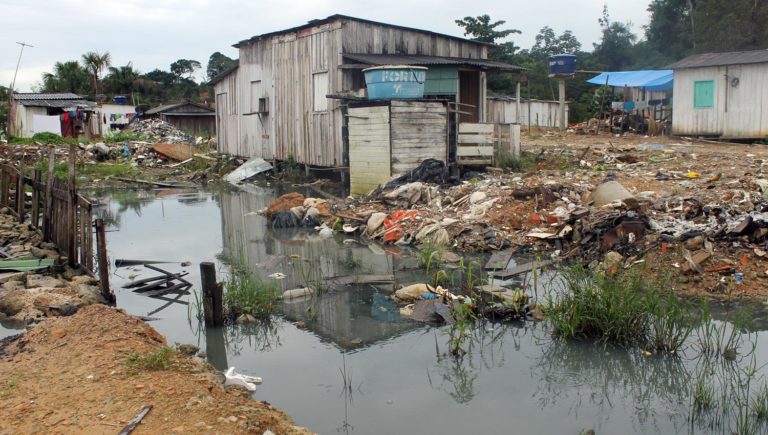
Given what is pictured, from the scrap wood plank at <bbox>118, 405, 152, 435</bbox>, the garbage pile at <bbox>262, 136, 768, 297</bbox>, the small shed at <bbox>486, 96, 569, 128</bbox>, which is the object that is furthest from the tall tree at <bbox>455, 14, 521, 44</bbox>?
the scrap wood plank at <bbox>118, 405, 152, 435</bbox>

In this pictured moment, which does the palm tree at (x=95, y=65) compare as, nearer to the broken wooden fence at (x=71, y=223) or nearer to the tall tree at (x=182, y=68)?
the tall tree at (x=182, y=68)

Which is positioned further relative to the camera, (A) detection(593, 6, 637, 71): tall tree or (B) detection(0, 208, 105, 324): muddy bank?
(A) detection(593, 6, 637, 71): tall tree

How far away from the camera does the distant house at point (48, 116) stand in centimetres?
3581

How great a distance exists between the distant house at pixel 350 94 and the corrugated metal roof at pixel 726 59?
6092 mm

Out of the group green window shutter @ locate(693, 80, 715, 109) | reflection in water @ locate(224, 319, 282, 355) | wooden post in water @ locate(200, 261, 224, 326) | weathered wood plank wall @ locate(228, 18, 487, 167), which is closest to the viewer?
reflection in water @ locate(224, 319, 282, 355)

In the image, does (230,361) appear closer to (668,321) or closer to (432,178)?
(668,321)

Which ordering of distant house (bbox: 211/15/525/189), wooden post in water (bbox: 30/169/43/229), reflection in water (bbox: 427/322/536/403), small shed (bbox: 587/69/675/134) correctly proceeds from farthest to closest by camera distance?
small shed (bbox: 587/69/675/134)
distant house (bbox: 211/15/525/189)
wooden post in water (bbox: 30/169/43/229)
reflection in water (bbox: 427/322/536/403)

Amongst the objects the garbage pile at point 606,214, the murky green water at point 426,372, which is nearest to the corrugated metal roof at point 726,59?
the garbage pile at point 606,214

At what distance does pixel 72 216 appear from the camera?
8.30 metres

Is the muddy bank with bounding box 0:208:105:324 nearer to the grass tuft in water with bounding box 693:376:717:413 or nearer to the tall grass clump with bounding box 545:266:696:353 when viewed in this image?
the tall grass clump with bounding box 545:266:696:353

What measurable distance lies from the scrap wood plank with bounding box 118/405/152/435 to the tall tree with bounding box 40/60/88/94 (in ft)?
161

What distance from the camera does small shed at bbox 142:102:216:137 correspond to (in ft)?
136

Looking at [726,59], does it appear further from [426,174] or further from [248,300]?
[248,300]

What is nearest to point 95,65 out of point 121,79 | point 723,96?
point 121,79
